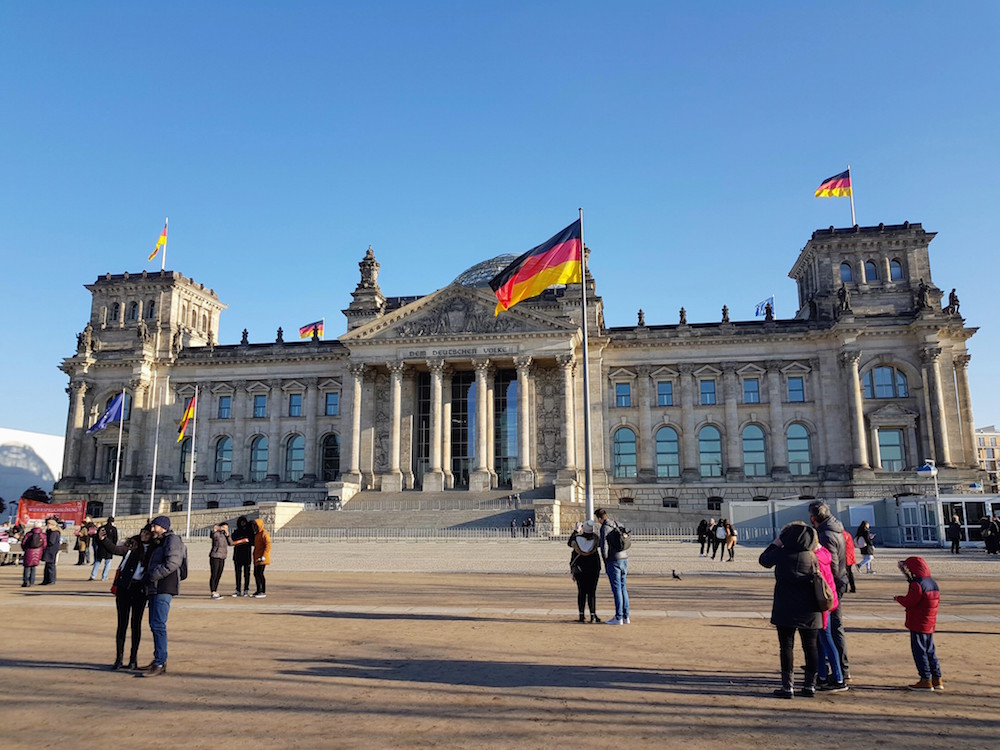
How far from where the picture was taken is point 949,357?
56844 mm

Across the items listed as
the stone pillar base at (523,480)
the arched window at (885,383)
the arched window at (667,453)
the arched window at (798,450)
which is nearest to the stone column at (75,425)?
the stone pillar base at (523,480)

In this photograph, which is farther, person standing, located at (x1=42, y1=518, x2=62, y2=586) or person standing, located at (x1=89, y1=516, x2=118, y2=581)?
person standing, located at (x1=89, y1=516, x2=118, y2=581)

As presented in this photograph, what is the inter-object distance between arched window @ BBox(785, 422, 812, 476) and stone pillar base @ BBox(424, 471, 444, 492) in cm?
2689

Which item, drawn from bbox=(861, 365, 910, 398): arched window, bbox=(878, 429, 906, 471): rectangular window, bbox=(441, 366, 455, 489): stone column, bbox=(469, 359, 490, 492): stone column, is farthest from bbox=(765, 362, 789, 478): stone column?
bbox=(441, 366, 455, 489): stone column

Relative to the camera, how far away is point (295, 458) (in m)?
66.6

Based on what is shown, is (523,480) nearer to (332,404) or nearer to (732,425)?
(732,425)

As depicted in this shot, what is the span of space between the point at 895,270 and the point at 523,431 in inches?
1272

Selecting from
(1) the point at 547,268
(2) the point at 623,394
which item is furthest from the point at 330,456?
(1) the point at 547,268

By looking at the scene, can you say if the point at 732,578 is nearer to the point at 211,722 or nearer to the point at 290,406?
the point at 211,722

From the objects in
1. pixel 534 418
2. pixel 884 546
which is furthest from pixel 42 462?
pixel 884 546

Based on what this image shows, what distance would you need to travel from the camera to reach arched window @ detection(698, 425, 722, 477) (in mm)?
60062

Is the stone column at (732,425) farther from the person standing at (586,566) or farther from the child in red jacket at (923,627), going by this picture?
the child in red jacket at (923,627)

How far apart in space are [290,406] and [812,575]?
2488 inches

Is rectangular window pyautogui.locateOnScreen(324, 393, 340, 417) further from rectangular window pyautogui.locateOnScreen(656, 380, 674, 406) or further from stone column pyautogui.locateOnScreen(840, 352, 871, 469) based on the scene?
stone column pyautogui.locateOnScreen(840, 352, 871, 469)
